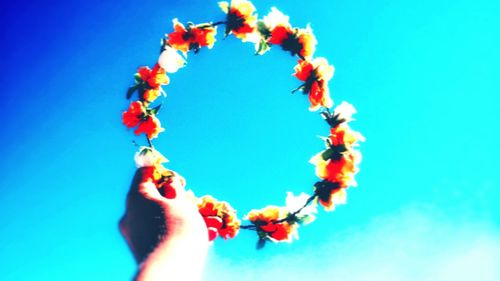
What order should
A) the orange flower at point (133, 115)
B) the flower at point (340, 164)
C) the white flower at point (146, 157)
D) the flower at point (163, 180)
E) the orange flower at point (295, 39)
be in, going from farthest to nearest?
1. the orange flower at point (295, 39)
2. the orange flower at point (133, 115)
3. the flower at point (340, 164)
4. the white flower at point (146, 157)
5. the flower at point (163, 180)

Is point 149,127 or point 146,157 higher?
point 149,127

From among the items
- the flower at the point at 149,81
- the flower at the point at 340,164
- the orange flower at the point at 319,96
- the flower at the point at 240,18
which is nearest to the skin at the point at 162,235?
the flower at the point at 340,164

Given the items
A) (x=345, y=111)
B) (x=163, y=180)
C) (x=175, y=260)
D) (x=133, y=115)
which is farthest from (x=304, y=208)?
(x=175, y=260)

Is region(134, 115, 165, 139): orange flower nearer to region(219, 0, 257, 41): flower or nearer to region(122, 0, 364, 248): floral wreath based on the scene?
region(122, 0, 364, 248): floral wreath

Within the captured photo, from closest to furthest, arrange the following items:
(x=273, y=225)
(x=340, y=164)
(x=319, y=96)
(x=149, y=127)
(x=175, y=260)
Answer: (x=175, y=260) → (x=340, y=164) → (x=319, y=96) → (x=273, y=225) → (x=149, y=127)

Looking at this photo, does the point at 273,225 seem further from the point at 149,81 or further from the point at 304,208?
the point at 149,81

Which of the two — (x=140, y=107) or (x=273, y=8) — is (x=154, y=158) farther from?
(x=273, y=8)

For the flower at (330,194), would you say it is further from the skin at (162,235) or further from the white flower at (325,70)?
the skin at (162,235)

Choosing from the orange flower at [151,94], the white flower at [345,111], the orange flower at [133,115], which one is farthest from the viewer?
the orange flower at [151,94]
